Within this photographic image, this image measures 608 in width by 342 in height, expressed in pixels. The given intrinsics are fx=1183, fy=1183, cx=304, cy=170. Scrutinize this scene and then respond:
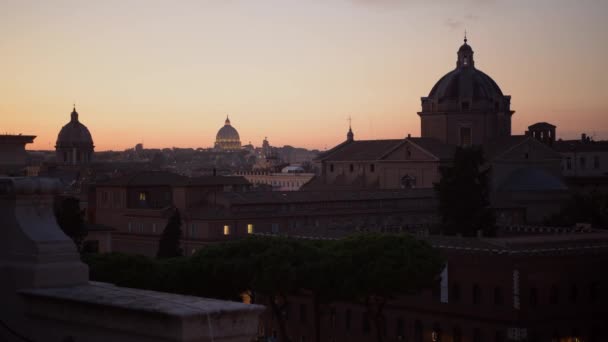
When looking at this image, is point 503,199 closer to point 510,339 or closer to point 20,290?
point 510,339

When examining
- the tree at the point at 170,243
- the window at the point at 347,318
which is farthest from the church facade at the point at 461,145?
the window at the point at 347,318

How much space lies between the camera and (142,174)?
264ft

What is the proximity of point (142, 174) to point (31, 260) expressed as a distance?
64.0m

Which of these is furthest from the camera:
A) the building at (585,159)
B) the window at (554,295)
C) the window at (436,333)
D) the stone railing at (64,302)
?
the building at (585,159)

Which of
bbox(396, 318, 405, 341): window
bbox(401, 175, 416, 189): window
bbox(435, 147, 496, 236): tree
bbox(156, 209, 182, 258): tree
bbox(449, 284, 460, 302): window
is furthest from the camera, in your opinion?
bbox(401, 175, 416, 189): window

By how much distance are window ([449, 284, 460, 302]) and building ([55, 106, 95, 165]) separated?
126m

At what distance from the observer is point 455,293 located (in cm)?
4406

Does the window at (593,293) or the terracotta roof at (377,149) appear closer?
the window at (593,293)

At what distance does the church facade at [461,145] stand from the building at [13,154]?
6135cm

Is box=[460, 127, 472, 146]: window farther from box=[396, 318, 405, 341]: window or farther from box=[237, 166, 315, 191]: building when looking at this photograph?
box=[237, 166, 315, 191]: building

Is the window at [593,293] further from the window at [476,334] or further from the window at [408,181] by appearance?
the window at [408,181]

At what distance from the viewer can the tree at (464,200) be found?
59.0m

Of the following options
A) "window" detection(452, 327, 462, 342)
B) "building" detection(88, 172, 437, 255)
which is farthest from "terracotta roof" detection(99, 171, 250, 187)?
"window" detection(452, 327, 462, 342)

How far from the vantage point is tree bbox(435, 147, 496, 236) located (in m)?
59.0
